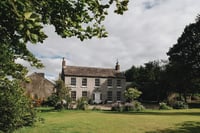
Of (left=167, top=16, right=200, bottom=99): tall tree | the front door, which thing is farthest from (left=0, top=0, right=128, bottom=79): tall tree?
the front door

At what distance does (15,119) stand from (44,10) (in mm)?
4806

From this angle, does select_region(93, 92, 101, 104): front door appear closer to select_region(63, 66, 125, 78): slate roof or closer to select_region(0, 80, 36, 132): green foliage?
select_region(63, 66, 125, 78): slate roof

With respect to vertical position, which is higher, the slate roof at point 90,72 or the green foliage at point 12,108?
the slate roof at point 90,72

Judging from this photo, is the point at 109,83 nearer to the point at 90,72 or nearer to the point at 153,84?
the point at 90,72

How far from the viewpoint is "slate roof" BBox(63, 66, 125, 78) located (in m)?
64.9

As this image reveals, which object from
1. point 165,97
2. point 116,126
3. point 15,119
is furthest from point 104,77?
point 15,119

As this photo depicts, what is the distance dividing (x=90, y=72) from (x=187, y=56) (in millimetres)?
24652

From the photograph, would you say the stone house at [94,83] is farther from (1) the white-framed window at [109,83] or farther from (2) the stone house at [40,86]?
(2) the stone house at [40,86]

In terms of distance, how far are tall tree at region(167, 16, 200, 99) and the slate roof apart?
18.5 meters

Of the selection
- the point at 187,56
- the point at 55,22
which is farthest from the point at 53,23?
the point at 187,56

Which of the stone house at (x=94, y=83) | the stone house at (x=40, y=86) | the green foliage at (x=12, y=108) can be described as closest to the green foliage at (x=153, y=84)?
the stone house at (x=94, y=83)

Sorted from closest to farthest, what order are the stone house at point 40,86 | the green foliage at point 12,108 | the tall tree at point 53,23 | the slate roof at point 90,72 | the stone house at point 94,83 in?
the tall tree at point 53,23 → the green foliage at point 12,108 → the stone house at point 40,86 → the stone house at point 94,83 → the slate roof at point 90,72

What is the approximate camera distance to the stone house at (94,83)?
64.6 m

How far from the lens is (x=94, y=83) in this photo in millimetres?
66562
